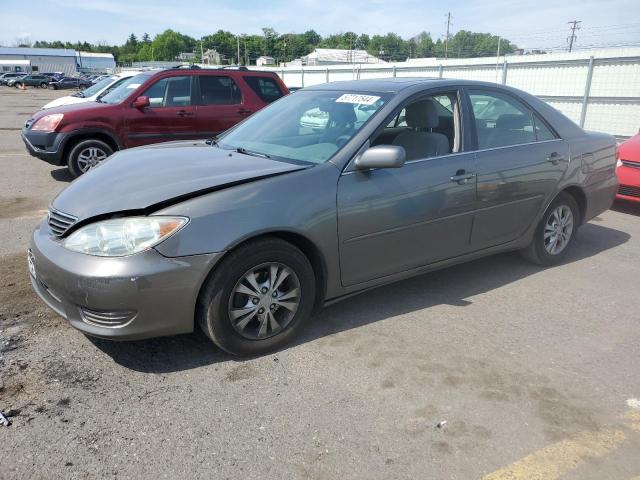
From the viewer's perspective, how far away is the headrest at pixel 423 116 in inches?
162

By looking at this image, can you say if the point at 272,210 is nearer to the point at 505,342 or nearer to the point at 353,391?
the point at 353,391

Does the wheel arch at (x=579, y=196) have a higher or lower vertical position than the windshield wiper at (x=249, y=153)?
lower

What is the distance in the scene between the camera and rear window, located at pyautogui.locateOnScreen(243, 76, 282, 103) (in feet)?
30.8

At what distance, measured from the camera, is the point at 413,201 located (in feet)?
12.2

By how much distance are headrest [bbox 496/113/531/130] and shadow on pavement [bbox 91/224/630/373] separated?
132cm

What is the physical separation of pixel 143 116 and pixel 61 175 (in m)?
1.90

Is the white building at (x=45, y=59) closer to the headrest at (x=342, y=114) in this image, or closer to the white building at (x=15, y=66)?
the white building at (x=15, y=66)

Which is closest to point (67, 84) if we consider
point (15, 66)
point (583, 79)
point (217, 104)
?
point (15, 66)

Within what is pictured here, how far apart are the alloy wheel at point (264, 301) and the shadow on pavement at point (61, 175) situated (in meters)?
6.53

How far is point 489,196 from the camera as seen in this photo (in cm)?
420

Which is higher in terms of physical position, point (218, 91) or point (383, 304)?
point (218, 91)

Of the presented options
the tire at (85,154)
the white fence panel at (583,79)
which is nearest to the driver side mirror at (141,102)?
the tire at (85,154)

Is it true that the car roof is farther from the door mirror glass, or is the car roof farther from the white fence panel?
the white fence panel

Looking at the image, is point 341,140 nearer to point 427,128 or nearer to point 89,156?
point 427,128
